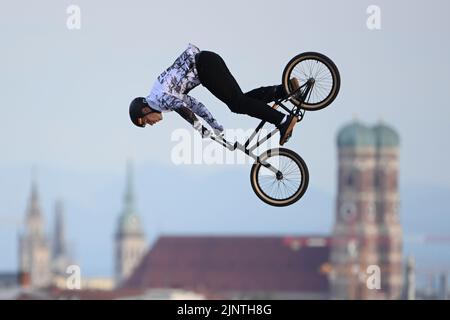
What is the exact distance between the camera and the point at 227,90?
82.8 ft

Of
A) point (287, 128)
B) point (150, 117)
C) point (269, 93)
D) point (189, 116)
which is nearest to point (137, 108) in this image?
point (150, 117)

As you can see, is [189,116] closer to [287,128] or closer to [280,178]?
[287,128]

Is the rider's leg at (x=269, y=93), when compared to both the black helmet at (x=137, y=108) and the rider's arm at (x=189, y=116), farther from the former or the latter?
the black helmet at (x=137, y=108)

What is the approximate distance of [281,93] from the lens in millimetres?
26344

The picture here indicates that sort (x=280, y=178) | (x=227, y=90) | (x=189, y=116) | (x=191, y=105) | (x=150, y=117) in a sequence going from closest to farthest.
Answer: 1. (x=227, y=90)
2. (x=189, y=116)
3. (x=191, y=105)
4. (x=150, y=117)
5. (x=280, y=178)

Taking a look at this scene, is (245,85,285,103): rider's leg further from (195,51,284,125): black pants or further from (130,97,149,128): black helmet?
(130,97,149,128): black helmet

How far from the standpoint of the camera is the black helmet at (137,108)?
1017 inches

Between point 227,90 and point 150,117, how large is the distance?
1.38 meters

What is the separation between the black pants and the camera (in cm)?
2489

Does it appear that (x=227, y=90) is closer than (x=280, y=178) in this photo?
Yes

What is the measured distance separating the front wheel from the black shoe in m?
0.26
